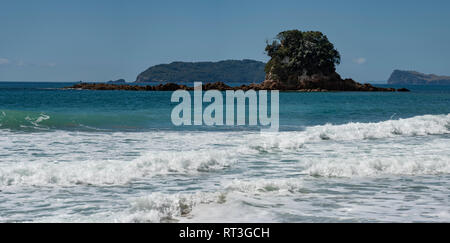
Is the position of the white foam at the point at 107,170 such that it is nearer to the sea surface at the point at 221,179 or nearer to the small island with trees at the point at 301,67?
the sea surface at the point at 221,179

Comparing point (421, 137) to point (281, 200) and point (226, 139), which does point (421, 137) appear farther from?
point (281, 200)

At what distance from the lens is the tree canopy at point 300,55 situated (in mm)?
84812

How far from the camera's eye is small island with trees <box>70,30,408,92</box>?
84062 mm

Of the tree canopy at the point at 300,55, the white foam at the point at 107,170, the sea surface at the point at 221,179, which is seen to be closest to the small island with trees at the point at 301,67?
the tree canopy at the point at 300,55

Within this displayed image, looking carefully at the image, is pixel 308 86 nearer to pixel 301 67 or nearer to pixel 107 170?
pixel 301 67

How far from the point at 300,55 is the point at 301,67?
A: 2.75 meters

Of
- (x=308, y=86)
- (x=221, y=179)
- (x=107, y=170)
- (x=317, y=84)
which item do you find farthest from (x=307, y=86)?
(x=107, y=170)

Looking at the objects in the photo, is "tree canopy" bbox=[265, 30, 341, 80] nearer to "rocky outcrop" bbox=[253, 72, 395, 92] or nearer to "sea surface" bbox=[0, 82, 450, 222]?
"rocky outcrop" bbox=[253, 72, 395, 92]

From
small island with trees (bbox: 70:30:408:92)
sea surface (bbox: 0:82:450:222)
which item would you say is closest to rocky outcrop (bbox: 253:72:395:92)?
small island with trees (bbox: 70:30:408:92)

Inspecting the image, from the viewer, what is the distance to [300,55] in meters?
83.8

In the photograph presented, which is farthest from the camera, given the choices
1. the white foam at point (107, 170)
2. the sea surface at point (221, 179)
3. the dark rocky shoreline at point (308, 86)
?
the dark rocky shoreline at point (308, 86)

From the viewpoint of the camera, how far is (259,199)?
24.5ft
